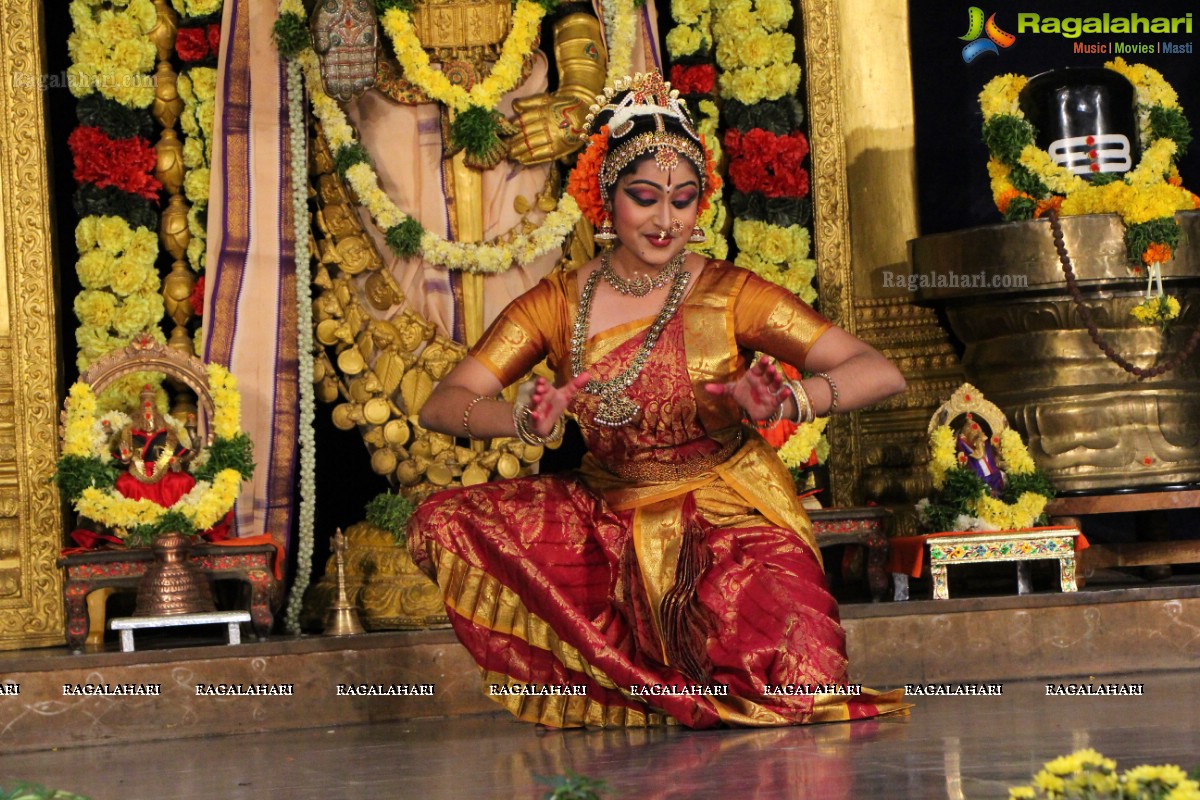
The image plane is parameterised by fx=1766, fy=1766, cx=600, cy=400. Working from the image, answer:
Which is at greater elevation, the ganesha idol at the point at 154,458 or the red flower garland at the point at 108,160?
the red flower garland at the point at 108,160

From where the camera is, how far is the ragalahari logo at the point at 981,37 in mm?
6941

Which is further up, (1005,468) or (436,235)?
(436,235)

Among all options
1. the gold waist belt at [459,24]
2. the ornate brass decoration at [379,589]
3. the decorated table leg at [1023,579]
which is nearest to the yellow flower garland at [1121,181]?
the decorated table leg at [1023,579]

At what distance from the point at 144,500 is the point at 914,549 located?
2484 mm

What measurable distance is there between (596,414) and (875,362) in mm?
711

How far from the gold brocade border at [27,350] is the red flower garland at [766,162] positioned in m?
2.53

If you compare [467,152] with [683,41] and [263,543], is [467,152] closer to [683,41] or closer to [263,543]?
[683,41]

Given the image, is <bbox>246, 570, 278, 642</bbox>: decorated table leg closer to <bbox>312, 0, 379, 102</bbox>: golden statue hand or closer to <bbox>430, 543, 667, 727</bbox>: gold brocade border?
<bbox>430, 543, 667, 727</bbox>: gold brocade border

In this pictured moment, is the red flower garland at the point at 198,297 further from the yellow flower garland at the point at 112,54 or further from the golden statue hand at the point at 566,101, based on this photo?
the golden statue hand at the point at 566,101

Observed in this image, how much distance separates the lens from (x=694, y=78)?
6.70 m

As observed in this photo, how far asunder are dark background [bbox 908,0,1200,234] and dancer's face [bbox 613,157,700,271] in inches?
102

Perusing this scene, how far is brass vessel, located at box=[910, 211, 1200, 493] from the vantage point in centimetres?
596

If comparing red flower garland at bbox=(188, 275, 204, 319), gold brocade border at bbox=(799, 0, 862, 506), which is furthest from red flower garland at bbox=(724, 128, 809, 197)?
red flower garland at bbox=(188, 275, 204, 319)

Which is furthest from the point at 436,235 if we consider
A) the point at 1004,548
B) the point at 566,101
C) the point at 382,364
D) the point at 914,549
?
the point at 1004,548
